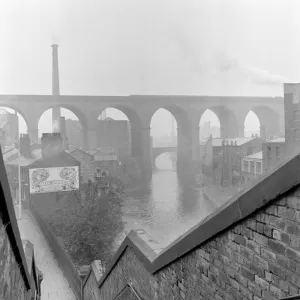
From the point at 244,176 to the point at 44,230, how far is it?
15.1 meters

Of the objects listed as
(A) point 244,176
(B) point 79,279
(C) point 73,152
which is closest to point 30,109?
(C) point 73,152

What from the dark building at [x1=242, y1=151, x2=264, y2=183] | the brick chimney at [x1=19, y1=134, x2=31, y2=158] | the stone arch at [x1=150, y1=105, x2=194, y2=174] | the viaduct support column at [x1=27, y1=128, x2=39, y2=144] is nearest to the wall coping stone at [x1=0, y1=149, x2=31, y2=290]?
the dark building at [x1=242, y1=151, x2=264, y2=183]

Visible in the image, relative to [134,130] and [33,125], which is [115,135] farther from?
[33,125]

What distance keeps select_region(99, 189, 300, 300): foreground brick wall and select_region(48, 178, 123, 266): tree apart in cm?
1085

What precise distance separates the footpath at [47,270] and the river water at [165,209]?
3748mm

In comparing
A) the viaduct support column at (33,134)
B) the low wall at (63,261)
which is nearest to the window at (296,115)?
the low wall at (63,261)

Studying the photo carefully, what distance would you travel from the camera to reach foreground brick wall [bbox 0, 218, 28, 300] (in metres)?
2.72

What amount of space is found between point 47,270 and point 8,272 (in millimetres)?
9547

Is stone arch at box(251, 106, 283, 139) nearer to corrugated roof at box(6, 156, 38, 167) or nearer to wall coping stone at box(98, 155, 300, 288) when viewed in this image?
corrugated roof at box(6, 156, 38, 167)

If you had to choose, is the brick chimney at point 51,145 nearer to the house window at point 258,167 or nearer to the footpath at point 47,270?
the footpath at point 47,270

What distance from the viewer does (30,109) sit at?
35188mm

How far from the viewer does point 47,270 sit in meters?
11.8

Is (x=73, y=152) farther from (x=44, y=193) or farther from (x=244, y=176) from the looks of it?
(x=244, y=176)

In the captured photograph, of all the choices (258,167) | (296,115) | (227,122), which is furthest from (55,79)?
(296,115)
